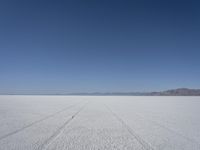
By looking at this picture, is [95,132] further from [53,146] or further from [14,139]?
[14,139]

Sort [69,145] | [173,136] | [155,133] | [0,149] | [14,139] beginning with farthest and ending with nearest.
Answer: [155,133] → [173,136] → [14,139] → [69,145] → [0,149]

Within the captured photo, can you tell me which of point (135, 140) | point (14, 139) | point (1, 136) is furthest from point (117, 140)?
point (1, 136)

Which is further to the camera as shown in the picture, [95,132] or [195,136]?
[95,132]

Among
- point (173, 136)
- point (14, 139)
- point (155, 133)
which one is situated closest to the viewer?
point (14, 139)

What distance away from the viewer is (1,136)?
409cm

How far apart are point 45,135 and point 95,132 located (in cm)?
135

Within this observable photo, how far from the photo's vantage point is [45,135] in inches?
168

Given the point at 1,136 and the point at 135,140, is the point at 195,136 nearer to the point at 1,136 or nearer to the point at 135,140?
the point at 135,140

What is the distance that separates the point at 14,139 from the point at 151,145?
3.10 m

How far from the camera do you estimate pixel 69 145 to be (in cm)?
356

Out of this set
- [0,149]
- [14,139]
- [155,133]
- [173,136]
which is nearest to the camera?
[0,149]

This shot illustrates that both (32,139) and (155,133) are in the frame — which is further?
(155,133)

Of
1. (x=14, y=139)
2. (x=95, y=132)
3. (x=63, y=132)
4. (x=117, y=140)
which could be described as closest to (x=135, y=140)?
(x=117, y=140)

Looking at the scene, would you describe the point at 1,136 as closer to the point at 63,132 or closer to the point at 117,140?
the point at 63,132
